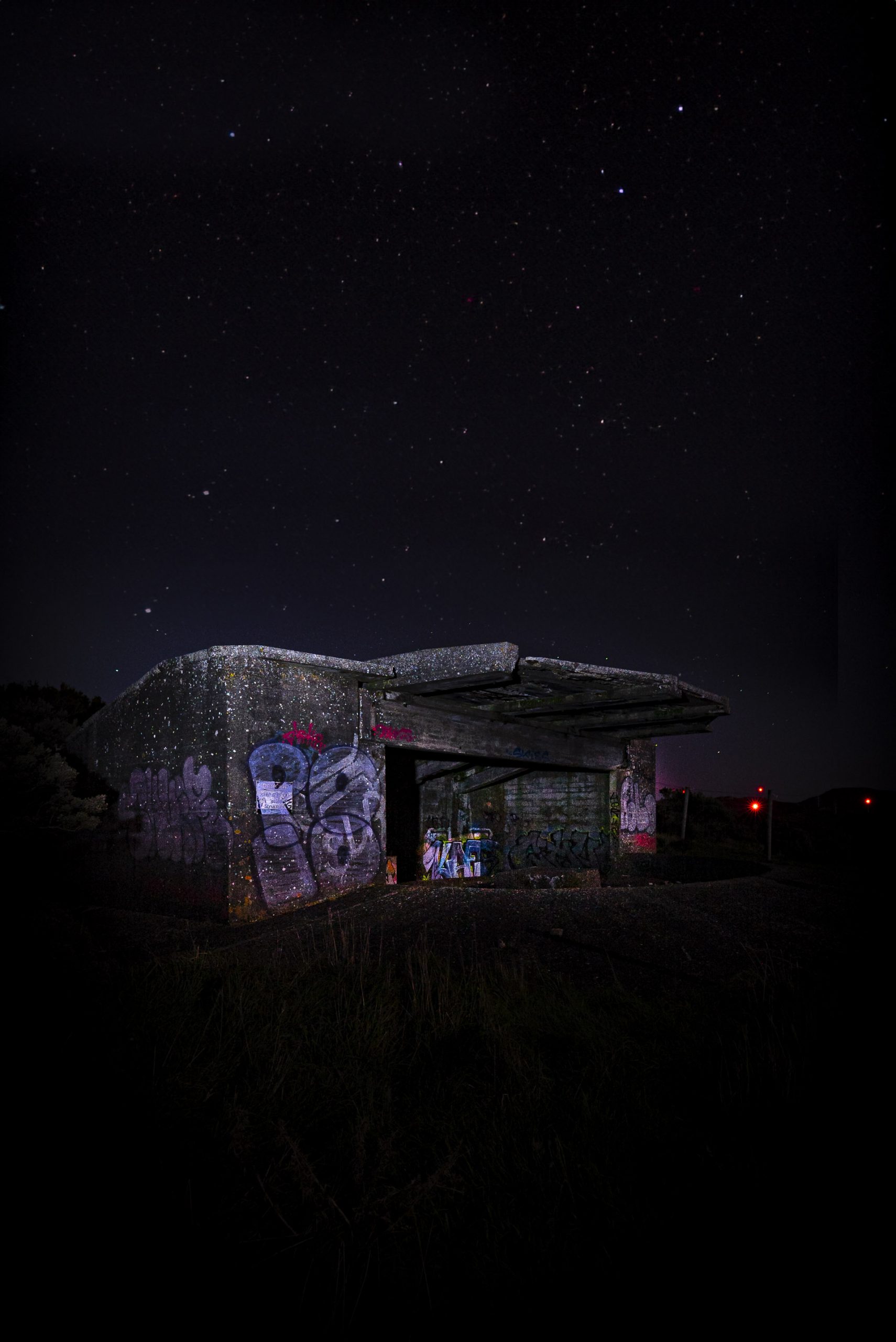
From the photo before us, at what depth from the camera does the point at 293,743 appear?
10289mm

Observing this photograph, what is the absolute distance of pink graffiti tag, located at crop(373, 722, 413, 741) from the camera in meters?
11.6

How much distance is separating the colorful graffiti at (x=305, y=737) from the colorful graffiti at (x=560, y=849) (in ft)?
27.0

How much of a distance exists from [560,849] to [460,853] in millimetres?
2695

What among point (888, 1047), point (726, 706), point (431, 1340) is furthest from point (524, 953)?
point (726, 706)

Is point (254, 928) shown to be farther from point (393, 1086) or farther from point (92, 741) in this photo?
point (92, 741)

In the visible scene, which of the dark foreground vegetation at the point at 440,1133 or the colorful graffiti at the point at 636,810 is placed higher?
the dark foreground vegetation at the point at 440,1133

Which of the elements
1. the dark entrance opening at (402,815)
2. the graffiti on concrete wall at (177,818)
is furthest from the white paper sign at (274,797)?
the dark entrance opening at (402,815)

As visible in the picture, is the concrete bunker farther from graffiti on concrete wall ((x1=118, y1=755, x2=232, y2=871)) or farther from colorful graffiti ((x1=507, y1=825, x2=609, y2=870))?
colorful graffiti ((x1=507, y1=825, x2=609, y2=870))

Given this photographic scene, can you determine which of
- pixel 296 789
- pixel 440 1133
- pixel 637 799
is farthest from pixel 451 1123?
pixel 637 799

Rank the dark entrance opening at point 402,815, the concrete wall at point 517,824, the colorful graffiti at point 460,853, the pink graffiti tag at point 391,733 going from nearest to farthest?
1. the pink graffiti tag at point 391,733
2. the concrete wall at point 517,824
3. the colorful graffiti at point 460,853
4. the dark entrance opening at point 402,815

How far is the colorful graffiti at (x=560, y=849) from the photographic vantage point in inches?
682

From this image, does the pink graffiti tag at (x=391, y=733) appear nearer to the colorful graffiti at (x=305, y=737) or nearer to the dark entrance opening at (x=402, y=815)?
the colorful graffiti at (x=305, y=737)

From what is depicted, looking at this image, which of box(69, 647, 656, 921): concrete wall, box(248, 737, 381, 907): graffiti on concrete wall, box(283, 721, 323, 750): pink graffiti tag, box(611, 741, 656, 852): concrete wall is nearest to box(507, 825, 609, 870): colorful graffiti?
box(611, 741, 656, 852): concrete wall

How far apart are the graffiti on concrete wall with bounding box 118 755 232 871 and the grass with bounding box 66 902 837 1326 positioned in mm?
4149
